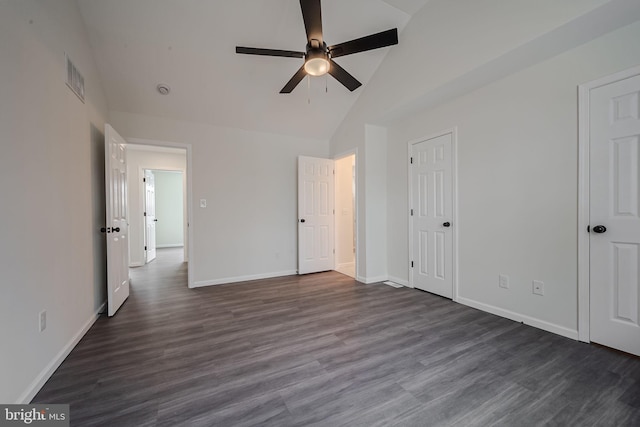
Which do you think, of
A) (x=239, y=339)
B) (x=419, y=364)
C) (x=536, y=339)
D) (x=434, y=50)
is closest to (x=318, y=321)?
(x=239, y=339)

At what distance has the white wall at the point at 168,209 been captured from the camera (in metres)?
8.62

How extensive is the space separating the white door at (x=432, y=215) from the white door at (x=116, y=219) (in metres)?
3.75

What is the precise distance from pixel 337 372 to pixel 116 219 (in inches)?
116

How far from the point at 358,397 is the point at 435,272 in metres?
2.31

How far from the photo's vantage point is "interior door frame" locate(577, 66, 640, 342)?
7.01 feet

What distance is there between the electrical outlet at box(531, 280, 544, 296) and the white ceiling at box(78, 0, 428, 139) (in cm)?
323

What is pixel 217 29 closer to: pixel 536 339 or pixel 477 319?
pixel 477 319

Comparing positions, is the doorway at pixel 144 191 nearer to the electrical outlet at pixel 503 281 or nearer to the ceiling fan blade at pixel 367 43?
the ceiling fan blade at pixel 367 43

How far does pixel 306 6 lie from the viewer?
193cm

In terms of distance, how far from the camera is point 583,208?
2.16 meters

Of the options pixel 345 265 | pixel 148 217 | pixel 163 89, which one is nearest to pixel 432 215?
pixel 345 265

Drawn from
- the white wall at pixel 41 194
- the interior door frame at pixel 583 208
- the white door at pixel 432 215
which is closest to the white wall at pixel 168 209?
the white wall at pixel 41 194

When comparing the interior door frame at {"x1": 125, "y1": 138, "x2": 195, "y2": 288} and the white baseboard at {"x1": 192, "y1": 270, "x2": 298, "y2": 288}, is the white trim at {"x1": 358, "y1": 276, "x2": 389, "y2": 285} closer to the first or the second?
the white baseboard at {"x1": 192, "y1": 270, "x2": 298, "y2": 288}

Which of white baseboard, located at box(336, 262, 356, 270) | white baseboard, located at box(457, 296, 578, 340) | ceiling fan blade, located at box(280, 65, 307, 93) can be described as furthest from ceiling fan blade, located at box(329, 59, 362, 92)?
white baseboard, located at box(336, 262, 356, 270)
